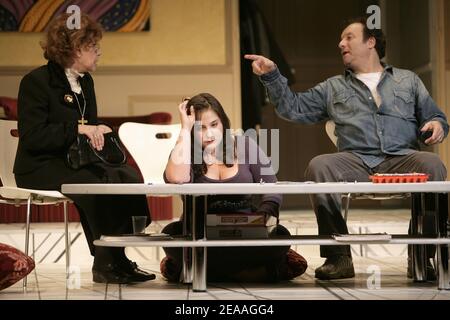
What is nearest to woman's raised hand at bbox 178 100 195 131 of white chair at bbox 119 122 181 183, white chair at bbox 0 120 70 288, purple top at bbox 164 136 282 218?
purple top at bbox 164 136 282 218

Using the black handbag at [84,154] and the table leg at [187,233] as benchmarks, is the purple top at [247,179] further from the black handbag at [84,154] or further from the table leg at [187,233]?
the black handbag at [84,154]

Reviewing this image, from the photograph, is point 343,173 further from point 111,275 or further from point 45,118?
point 45,118

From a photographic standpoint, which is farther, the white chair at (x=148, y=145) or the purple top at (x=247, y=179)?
the white chair at (x=148, y=145)

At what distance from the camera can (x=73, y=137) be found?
296 cm

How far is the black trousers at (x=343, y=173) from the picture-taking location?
283cm

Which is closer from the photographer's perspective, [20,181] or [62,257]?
[20,181]

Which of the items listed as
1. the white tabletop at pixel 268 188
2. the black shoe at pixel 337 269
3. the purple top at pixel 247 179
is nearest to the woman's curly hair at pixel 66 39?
the purple top at pixel 247 179

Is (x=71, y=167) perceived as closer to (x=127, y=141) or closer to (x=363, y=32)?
(x=127, y=141)

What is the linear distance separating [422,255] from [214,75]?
3432mm

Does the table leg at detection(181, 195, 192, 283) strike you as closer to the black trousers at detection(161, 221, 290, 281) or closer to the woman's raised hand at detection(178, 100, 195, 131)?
the black trousers at detection(161, 221, 290, 281)

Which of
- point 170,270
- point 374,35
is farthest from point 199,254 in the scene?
point 374,35

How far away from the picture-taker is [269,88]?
3.22 metres

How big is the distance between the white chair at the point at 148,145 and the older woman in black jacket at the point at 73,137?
0.88 m
